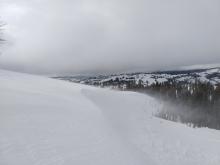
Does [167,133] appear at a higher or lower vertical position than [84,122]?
lower

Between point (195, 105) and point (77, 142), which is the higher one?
point (77, 142)

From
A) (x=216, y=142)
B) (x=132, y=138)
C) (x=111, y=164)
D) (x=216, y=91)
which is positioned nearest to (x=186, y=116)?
(x=216, y=91)

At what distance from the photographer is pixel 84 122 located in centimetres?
1202

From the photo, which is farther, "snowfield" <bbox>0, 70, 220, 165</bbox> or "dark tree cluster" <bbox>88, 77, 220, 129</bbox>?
"dark tree cluster" <bbox>88, 77, 220, 129</bbox>

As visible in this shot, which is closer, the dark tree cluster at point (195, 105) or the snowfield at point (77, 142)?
the snowfield at point (77, 142)

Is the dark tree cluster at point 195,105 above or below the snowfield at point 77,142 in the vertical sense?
below

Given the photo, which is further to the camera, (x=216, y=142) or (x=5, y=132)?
(x=216, y=142)

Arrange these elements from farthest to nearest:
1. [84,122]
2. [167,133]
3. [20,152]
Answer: [167,133]
[84,122]
[20,152]

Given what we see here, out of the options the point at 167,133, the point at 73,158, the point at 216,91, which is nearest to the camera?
the point at 73,158

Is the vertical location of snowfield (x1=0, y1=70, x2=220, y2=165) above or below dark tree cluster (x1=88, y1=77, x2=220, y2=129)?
above

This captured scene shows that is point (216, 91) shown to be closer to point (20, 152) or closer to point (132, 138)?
point (132, 138)

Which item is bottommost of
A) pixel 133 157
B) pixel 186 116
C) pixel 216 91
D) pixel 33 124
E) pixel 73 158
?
pixel 186 116

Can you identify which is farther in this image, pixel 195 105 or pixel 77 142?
pixel 195 105

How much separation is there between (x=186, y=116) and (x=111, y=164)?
70291 millimetres
